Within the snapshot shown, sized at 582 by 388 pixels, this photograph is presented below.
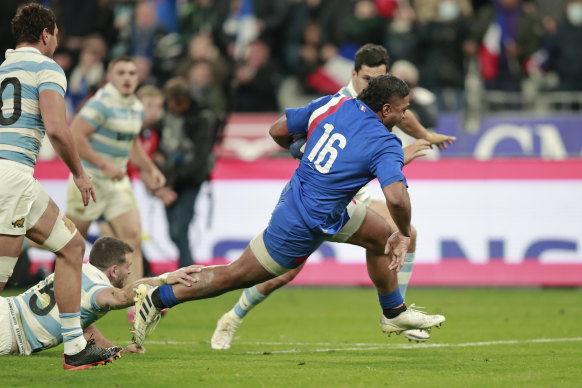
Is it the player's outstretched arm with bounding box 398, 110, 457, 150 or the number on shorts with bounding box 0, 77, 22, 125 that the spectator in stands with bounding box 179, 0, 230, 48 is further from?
the number on shorts with bounding box 0, 77, 22, 125

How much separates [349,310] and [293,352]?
381cm

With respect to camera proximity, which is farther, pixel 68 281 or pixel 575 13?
pixel 575 13

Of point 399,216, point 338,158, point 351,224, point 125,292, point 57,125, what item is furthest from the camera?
point 351,224

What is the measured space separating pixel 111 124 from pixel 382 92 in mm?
4175

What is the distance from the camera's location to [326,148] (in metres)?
7.95

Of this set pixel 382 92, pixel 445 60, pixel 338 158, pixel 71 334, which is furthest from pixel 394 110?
pixel 445 60

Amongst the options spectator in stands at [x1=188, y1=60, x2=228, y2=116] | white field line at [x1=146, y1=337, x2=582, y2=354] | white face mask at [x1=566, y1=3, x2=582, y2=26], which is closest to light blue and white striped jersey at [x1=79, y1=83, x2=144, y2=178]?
white field line at [x1=146, y1=337, x2=582, y2=354]

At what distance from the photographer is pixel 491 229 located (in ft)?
49.3

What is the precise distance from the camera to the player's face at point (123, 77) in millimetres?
11375

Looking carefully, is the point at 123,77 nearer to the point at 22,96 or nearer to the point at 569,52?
the point at 22,96

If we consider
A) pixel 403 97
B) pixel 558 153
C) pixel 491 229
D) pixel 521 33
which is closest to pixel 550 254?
pixel 491 229

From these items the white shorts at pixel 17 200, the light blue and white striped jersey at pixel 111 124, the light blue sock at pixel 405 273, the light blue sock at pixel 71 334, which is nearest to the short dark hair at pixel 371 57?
the light blue sock at pixel 405 273

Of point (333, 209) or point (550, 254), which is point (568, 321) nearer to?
point (550, 254)

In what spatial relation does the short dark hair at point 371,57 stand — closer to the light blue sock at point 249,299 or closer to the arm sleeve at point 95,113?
the light blue sock at point 249,299
